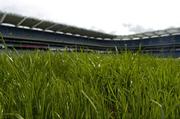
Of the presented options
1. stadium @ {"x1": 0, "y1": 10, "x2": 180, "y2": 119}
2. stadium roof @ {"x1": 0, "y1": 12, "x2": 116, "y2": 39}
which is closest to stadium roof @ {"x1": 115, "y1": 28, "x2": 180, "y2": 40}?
stadium roof @ {"x1": 0, "y1": 12, "x2": 116, "y2": 39}

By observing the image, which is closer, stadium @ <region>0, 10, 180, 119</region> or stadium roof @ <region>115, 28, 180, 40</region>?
stadium @ <region>0, 10, 180, 119</region>

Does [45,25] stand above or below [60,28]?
above

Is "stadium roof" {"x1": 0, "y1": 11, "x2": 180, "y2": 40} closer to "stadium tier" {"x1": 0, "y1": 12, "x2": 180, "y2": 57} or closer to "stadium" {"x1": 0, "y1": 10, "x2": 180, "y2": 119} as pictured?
"stadium tier" {"x1": 0, "y1": 12, "x2": 180, "y2": 57}

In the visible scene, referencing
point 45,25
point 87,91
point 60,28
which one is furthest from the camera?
point 60,28

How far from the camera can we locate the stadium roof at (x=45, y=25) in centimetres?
5466

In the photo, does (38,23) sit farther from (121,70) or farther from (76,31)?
(121,70)

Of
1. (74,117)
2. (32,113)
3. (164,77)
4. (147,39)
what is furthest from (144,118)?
(147,39)

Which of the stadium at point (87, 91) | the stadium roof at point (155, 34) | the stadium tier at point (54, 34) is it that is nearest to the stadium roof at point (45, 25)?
the stadium tier at point (54, 34)

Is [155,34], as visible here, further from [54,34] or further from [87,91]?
[87,91]

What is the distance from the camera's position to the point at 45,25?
211 ft

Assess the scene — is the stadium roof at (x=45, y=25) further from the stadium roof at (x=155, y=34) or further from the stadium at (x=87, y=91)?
the stadium at (x=87, y=91)

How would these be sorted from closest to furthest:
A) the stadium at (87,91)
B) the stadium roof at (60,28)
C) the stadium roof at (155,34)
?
the stadium at (87,91)
the stadium roof at (60,28)
the stadium roof at (155,34)

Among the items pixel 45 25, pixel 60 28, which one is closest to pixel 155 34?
pixel 60 28

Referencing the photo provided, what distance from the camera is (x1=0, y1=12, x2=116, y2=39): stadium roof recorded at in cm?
5466
